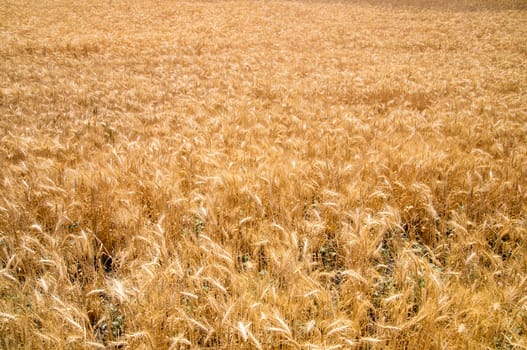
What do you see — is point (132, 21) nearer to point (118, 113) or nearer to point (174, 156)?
point (118, 113)

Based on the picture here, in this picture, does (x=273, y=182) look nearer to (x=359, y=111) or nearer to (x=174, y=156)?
(x=174, y=156)

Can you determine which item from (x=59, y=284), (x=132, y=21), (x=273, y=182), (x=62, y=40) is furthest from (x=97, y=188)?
(x=132, y=21)

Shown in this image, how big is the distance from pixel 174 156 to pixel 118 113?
3044 mm

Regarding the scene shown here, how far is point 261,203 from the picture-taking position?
2.33 m

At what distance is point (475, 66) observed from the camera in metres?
9.66

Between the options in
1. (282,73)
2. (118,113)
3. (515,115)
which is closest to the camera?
(515,115)

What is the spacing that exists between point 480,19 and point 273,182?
25900 mm

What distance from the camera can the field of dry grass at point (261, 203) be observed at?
139 centimetres

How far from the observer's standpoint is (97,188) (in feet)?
8.39

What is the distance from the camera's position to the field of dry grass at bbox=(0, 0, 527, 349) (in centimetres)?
139

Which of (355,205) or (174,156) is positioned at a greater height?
(174,156)

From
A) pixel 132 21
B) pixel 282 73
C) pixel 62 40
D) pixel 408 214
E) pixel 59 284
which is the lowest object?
pixel 408 214

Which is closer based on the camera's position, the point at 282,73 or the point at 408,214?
the point at 408,214

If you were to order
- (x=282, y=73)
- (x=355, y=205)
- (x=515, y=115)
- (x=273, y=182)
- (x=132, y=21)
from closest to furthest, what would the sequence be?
(x=355, y=205) < (x=273, y=182) < (x=515, y=115) < (x=282, y=73) < (x=132, y=21)
